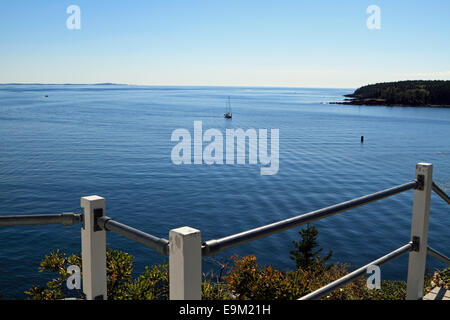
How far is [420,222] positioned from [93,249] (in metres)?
2.68

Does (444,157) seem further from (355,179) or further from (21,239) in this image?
(21,239)

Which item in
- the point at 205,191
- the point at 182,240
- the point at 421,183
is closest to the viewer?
the point at 182,240

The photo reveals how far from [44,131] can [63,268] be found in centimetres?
7538

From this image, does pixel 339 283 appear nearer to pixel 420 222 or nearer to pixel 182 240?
pixel 420 222

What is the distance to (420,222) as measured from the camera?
3.60 meters

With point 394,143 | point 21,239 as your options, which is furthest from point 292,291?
point 394,143

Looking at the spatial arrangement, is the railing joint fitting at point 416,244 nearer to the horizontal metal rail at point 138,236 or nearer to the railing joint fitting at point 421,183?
the railing joint fitting at point 421,183

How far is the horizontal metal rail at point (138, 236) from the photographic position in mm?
1851

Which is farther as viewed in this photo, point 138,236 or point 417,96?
point 417,96

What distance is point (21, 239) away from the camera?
93.2 ft

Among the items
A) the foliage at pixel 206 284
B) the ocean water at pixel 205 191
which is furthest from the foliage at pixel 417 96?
the foliage at pixel 206 284

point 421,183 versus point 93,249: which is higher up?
point 421,183

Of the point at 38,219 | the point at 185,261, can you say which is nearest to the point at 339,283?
the point at 185,261

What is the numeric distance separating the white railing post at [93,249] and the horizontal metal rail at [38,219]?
80mm
